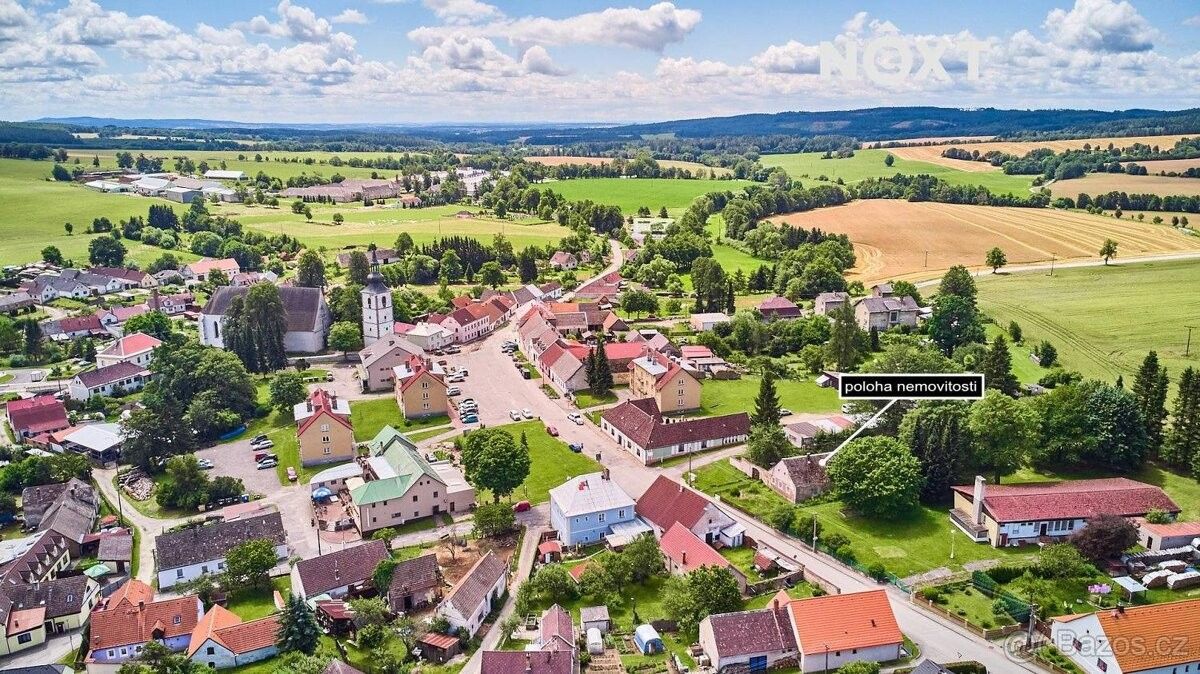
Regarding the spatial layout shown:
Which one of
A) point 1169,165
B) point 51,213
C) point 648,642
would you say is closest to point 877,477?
point 648,642

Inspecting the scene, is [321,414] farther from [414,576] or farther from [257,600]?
[414,576]

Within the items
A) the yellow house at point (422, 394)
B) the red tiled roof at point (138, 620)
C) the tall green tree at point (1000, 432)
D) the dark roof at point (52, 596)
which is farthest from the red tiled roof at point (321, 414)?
the tall green tree at point (1000, 432)

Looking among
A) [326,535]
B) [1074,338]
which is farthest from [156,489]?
[1074,338]

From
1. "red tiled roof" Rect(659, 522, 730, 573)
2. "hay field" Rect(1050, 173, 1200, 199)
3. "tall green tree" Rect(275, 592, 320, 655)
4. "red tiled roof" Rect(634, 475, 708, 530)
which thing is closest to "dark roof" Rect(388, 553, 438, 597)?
"tall green tree" Rect(275, 592, 320, 655)

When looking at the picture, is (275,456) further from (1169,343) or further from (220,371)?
(1169,343)

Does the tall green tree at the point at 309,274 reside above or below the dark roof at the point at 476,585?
above

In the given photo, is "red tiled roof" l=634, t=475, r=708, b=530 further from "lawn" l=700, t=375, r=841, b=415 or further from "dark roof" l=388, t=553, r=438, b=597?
"lawn" l=700, t=375, r=841, b=415

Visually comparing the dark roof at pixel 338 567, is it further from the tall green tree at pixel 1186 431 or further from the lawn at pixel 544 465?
the tall green tree at pixel 1186 431
